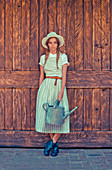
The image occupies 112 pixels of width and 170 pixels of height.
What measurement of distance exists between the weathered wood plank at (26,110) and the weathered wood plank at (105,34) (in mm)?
1357

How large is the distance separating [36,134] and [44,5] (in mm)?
2152

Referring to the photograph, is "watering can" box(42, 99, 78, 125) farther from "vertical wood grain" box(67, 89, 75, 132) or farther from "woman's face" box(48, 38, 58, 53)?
"woman's face" box(48, 38, 58, 53)

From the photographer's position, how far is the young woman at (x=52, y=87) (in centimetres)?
325

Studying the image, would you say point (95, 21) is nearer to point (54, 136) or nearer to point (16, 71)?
point (16, 71)

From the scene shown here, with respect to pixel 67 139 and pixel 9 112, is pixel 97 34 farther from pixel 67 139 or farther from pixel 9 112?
pixel 9 112

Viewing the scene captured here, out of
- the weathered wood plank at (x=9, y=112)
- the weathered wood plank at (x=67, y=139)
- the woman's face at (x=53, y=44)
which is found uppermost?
the woman's face at (x=53, y=44)

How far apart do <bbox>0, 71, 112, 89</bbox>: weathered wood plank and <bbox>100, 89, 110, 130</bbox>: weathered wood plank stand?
0.12 metres

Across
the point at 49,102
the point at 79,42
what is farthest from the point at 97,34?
the point at 49,102

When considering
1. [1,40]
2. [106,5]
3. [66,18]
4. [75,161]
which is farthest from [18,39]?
[75,161]

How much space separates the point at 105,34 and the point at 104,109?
1.24m

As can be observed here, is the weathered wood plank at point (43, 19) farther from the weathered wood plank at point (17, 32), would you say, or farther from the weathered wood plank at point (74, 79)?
the weathered wood plank at point (74, 79)

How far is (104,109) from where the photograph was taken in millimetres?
3617

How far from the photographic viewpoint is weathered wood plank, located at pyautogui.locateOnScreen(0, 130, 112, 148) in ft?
11.8

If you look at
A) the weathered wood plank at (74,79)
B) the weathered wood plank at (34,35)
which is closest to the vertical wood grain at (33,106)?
the weathered wood plank at (74,79)
